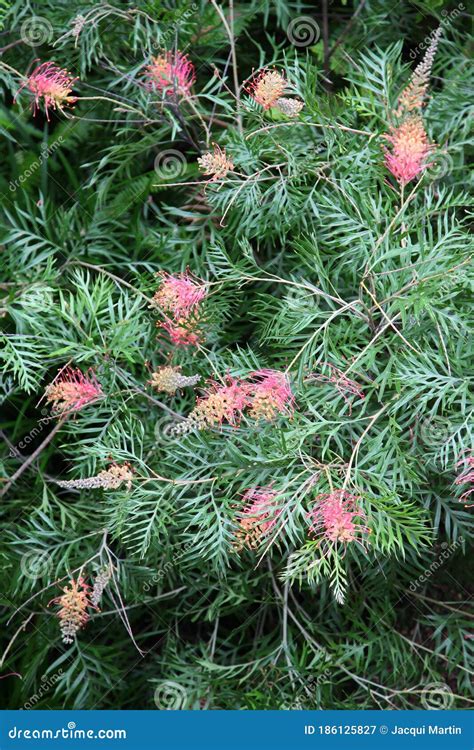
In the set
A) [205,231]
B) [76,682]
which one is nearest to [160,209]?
[205,231]

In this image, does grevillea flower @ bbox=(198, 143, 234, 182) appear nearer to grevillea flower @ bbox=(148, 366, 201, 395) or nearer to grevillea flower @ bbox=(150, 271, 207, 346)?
grevillea flower @ bbox=(150, 271, 207, 346)

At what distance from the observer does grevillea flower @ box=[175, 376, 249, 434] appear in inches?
53.2

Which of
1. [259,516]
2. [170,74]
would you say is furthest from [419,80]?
[259,516]

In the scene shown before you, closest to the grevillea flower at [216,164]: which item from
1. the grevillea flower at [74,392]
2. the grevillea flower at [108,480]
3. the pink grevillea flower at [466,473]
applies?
the grevillea flower at [74,392]

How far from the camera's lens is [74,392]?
4.79ft

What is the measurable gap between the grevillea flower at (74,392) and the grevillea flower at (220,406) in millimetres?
213

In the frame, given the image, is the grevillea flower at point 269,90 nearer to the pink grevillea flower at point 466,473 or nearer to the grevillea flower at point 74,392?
the grevillea flower at point 74,392

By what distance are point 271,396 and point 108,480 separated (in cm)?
31

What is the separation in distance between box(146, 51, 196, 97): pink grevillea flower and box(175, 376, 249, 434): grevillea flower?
0.60m

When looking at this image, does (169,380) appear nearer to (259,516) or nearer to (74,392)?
(74,392)

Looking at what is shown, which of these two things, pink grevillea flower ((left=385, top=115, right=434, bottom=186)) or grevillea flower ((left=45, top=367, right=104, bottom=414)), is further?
grevillea flower ((left=45, top=367, right=104, bottom=414))

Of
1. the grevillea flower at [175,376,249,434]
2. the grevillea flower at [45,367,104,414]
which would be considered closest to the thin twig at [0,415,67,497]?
the grevillea flower at [45,367,104,414]

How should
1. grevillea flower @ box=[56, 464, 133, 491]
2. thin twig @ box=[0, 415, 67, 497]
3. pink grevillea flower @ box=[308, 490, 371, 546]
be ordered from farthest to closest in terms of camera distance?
thin twig @ box=[0, 415, 67, 497] → grevillea flower @ box=[56, 464, 133, 491] → pink grevillea flower @ box=[308, 490, 371, 546]

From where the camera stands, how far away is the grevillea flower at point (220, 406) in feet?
4.43
